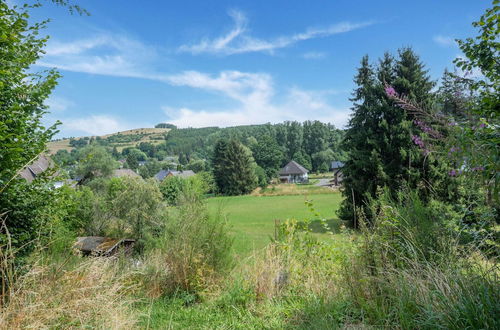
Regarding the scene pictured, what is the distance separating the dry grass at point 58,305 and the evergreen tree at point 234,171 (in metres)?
40.4

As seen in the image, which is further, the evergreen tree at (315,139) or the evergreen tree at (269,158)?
the evergreen tree at (315,139)

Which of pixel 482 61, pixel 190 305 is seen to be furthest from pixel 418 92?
pixel 190 305

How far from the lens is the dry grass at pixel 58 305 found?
2.30 m

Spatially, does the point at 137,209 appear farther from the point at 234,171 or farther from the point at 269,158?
the point at 269,158

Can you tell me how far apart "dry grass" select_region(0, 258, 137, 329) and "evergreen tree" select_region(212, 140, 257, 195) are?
133 feet

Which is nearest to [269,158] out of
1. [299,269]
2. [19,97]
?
[299,269]

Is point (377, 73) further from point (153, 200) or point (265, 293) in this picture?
point (265, 293)

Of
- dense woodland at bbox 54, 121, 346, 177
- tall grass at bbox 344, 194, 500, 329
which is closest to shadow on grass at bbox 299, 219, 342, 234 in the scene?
tall grass at bbox 344, 194, 500, 329

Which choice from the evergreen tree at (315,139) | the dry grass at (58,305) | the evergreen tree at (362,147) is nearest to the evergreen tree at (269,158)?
the evergreen tree at (315,139)

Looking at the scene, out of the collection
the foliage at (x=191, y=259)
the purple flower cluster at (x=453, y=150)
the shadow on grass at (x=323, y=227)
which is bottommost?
the shadow on grass at (x=323, y=227)

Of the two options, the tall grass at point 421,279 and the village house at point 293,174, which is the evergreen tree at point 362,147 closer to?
the tall grass at point 421,279

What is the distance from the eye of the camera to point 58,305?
2568 mm

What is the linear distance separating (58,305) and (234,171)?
135ft

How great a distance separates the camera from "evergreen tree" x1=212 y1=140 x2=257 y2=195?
43.7 m
